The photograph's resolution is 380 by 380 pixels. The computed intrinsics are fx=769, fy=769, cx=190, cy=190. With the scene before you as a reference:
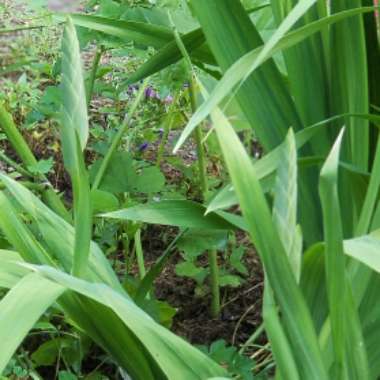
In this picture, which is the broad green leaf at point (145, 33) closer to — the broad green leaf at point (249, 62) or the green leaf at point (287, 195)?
the broad green leaf at point (249, 62)

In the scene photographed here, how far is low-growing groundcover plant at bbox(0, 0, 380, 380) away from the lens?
80 centimetres

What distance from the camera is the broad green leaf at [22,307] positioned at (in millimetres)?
786

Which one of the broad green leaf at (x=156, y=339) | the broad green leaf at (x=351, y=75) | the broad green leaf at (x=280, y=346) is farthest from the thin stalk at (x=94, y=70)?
the broad green leaf at (x=280, y=346)

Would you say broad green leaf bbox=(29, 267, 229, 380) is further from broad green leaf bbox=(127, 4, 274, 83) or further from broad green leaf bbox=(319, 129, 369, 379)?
broad green leaf bbox=(127, 4, 274, 83)

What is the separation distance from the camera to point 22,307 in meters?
0.83

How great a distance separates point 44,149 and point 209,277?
775mm

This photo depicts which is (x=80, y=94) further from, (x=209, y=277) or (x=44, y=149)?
(x=44, y=149)

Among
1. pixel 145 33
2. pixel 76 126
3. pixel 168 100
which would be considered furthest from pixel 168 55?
pixel 168 100

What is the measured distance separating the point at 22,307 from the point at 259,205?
0.28m

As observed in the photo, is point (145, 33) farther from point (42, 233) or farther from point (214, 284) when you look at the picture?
point (214, 284)

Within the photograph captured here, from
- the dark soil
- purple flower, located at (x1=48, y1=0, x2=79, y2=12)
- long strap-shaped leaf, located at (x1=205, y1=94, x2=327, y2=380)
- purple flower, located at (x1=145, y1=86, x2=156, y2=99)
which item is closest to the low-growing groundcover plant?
long strap-shaped leaf, located at (x1=205, y1=94, x2=327, y2=380)

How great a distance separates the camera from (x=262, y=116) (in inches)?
47.0

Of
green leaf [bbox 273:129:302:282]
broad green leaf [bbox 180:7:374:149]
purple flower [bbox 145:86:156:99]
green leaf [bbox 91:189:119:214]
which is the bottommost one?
green leaf [bbox 91:189:119:214]

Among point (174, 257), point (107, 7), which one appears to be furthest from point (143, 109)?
point (107, 7)
